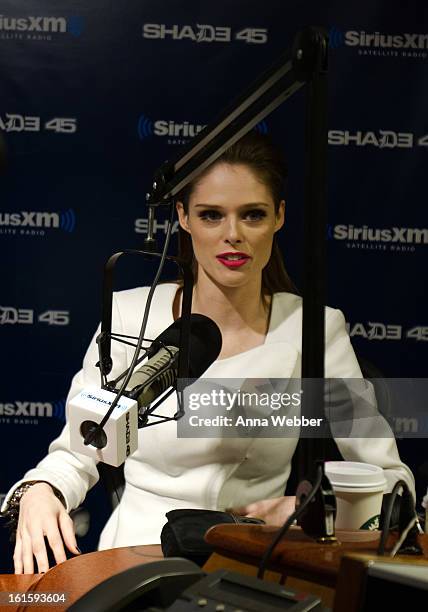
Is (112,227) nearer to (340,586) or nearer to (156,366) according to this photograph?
(156,366)

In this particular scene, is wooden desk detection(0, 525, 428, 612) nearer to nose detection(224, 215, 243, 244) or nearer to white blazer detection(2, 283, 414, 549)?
white blazer detection(2, 283, 414, 549)

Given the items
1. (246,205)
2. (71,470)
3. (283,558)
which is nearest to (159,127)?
(246,205)

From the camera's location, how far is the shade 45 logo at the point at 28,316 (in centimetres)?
213

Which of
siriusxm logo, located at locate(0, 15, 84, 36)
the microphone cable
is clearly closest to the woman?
siriusxm logo, located at locate(0, 15, 84, 36)

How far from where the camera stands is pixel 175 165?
129 cm

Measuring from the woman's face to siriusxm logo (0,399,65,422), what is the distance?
1.86 ft

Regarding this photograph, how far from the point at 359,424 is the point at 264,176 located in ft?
2.12

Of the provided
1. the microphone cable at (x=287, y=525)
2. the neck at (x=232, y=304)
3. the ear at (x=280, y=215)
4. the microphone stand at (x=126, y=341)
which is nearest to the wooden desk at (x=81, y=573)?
the microphone stand at (x=126, y=341)

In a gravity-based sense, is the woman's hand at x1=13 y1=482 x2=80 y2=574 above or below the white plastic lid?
below

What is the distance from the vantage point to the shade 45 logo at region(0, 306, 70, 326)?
83.9 inches

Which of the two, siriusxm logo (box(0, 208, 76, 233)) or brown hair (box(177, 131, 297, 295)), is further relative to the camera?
siriusxm logo (box(0, 208, 76, 233))

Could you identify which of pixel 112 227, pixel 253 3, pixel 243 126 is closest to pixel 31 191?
pixel 112 227

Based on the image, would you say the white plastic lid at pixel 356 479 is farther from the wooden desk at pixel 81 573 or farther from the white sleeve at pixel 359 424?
the white sleeve at pixel 359 424

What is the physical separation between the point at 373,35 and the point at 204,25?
1.39 ft
